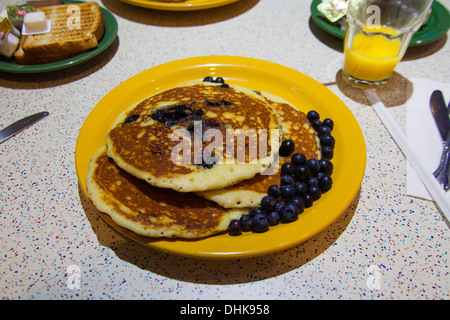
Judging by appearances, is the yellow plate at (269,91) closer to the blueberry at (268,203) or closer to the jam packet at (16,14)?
the blueberry at (268,203)

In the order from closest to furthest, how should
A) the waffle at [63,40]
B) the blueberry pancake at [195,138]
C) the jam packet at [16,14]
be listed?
the blueberry pancake at [195,138]
the waffle at [63,40]
the jam packet at [16,14]

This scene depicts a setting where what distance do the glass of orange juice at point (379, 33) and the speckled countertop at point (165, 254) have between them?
0.42 ft

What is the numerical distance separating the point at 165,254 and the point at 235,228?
251mm

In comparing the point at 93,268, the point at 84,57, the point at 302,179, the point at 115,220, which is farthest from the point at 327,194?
the point at 84,57

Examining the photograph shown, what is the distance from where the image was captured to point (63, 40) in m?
1.56

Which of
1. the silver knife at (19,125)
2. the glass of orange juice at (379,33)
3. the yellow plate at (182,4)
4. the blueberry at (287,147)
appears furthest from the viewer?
the yellow plate at (182,4)

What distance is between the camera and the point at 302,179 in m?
1.01

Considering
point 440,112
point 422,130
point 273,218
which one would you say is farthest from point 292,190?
point 440,112

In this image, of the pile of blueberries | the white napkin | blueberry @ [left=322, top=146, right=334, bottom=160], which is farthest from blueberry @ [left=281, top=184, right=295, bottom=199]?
the white napkin

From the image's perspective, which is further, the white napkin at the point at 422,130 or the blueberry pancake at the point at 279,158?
the white napkin at the point at 422,130

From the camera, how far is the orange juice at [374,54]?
1443mm

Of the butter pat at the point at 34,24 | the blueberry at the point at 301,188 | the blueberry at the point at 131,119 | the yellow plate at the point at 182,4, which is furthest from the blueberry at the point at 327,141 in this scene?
the butter pat at the point at 34,24

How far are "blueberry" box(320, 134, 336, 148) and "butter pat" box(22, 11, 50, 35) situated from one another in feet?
5.12
